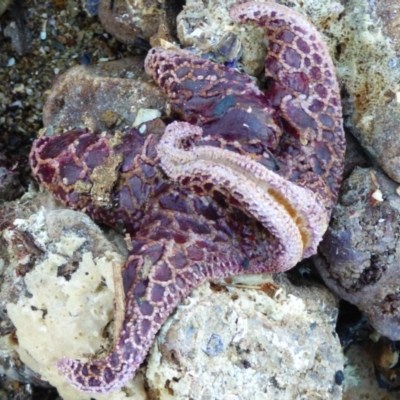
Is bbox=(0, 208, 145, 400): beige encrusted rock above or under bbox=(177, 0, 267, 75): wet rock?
under

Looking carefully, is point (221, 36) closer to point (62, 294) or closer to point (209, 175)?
point (209, 175)

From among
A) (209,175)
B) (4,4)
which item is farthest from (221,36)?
(4,4)

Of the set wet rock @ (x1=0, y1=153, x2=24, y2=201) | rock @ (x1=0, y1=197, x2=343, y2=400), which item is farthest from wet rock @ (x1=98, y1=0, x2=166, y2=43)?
rock @ (x1=0, y1=197, x2=343, y2=400)

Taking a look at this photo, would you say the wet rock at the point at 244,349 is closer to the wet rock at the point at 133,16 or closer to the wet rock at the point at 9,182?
the wet rock at the point at 9,182

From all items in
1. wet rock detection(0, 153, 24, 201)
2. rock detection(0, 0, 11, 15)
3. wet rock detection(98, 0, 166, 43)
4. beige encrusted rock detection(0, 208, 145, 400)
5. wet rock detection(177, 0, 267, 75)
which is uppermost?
wet rock detection(177, 0, 267, 75)

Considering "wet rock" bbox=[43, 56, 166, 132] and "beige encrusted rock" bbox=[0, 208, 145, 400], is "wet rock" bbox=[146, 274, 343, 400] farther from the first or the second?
"wet rock" bbox=[43, 56, 166, 132]

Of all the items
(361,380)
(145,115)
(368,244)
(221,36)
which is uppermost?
(221,36)
